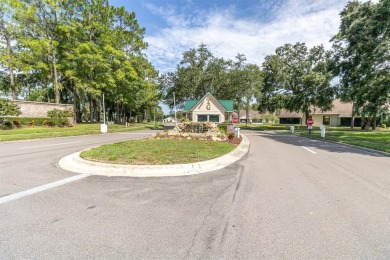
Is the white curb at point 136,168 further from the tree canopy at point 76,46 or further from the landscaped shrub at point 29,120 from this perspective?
the tree canopy at point 76,46

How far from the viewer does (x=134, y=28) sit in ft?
128

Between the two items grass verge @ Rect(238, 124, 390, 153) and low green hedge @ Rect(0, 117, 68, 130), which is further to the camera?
low green hedge @ Rect(0, 117, 68, 130)

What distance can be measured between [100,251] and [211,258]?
4.79 feet

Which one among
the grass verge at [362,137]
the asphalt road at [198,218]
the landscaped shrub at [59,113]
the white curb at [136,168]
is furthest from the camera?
the landscaped shrub at [59,113]

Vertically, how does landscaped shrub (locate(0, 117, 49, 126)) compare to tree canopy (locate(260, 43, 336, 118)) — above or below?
below

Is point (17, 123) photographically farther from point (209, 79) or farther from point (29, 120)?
point (209, 79)

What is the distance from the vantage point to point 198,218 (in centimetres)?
383

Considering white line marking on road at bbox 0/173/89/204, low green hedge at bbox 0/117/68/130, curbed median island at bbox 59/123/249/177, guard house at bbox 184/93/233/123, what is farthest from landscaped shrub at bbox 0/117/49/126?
guard house at bbox 184/93/233/123

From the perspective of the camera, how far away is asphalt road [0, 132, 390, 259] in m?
2.92

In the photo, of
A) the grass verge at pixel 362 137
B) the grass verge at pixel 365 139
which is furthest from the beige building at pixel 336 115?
the grass verge at pixel 365 139

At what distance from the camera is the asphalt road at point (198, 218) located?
2916mm

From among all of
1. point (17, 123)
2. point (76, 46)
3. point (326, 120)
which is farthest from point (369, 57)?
point (326, 120)

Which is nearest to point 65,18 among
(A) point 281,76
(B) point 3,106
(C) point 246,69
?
(B) point 3,106

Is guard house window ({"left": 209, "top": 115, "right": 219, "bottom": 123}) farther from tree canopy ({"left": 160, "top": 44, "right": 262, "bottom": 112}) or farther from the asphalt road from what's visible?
the asphalt road
